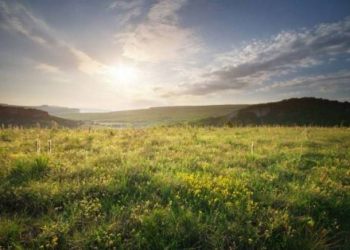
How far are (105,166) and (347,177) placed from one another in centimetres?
630

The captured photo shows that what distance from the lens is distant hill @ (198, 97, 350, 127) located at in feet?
161

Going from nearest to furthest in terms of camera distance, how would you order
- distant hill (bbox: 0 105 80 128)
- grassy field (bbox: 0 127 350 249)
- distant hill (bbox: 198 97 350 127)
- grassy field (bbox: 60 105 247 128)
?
grassy field (bbox: 0 127 350 249)
distant hill (bbox: 198 97 350 127)
distant hill (bbox: 0 105 80 128)
grassy field (bbox: 60 105 247 128)

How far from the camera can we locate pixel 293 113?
53.4m

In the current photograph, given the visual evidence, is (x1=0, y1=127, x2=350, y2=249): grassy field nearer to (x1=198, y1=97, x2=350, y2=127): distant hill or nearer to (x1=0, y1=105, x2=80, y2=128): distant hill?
(x1=198, y1=97, x2=350, y2=127): distant hill

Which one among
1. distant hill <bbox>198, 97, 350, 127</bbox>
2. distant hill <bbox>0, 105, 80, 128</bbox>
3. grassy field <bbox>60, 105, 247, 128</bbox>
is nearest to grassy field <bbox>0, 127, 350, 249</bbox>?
distant hill <bbox>198, 97, 350, 127</bbox>

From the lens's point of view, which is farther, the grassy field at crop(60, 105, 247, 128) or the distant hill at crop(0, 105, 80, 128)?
the grassy field at crop(60, 105, 247, 128)

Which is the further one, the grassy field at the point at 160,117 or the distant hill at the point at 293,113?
the grassy field at the point at 160,117

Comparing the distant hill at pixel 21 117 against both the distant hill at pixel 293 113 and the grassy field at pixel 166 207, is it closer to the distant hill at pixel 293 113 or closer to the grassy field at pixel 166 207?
the distant hill at pixel 293 113

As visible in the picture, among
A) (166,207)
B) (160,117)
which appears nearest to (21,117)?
(166,207)

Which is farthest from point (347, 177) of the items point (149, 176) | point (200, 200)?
point (149, 176)

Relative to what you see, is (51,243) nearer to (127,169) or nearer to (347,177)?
(127,169)

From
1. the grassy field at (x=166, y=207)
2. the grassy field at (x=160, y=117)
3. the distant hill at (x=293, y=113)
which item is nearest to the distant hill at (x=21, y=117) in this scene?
the grassy field at (x=160, y=117)

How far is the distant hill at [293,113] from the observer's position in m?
49.1

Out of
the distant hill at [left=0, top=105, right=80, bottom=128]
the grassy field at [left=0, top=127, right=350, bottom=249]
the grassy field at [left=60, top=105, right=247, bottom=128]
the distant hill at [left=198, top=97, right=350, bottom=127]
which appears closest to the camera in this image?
the grassy field at [left=0, top=127, right=350, bottom=249]
